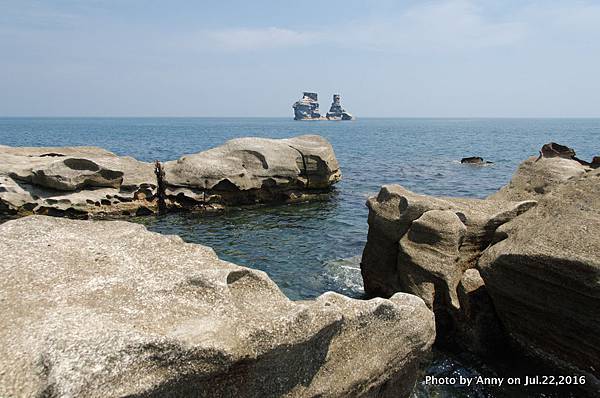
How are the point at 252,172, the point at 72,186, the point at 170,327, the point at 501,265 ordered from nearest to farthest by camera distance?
1. the point at 170,327
2. the point at 501,265
3. the point at 72,186
4. the point at 252,172

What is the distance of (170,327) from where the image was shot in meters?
5.21

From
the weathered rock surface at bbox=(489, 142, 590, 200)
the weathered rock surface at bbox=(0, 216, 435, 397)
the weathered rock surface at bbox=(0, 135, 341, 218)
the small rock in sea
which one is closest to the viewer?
the weathered rock surface at bbox=(0, 216, 435, 397)

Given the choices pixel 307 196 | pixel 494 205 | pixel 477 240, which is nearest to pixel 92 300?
pixel 477 240

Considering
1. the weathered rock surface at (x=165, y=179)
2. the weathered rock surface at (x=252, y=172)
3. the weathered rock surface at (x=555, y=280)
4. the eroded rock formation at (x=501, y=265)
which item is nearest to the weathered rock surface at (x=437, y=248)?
the eroded rock formation at (x=501, y=265)

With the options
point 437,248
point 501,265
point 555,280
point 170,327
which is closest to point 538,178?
point 437,248

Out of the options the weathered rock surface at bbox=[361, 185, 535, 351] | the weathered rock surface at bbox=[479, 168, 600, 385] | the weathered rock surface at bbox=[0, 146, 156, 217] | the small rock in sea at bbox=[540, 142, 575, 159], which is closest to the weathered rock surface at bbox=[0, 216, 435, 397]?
the weathered rock surface at bbox=[479, 168, 600, 385]

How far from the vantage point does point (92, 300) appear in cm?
548

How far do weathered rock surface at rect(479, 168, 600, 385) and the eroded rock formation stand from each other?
0.06 ft

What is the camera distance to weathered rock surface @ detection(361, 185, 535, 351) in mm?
10672

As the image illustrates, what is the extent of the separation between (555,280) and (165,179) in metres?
21.1

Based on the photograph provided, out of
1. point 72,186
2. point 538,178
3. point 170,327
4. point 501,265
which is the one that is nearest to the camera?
point 170,327

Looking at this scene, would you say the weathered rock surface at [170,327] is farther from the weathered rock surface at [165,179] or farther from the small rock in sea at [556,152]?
the small rock in sea at [556,152]

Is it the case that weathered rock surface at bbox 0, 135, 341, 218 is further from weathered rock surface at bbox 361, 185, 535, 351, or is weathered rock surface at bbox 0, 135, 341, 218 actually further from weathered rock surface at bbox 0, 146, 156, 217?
weathered rock surface at bbox 361, 185, 535, 351

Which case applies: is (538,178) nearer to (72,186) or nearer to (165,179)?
(165,179)
